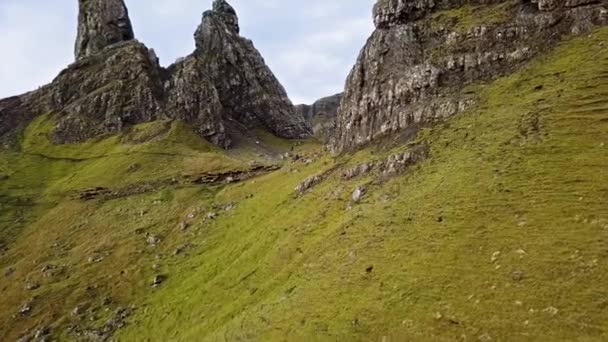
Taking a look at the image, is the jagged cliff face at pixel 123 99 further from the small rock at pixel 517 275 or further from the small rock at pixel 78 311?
the small rock at pixel 517 275

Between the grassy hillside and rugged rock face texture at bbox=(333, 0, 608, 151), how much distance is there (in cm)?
324

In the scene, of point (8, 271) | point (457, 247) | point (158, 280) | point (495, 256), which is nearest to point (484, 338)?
point (495, 256)

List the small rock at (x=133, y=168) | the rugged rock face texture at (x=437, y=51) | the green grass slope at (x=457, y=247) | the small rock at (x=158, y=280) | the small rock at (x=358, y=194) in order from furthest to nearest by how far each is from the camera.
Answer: the small rock at (x=133, y=168), the small rock at (x=158, y=280), the rugged rock face texture at (x=437, y=51), the small rock at (x=358, y=194), the green grass slope at (x=457, y=247)

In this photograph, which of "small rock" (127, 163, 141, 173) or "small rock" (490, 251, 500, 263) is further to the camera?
"small rock" (127, 163, 141, 173)

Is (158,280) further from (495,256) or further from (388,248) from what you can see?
(495,256)

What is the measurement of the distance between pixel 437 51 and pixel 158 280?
4977 centimetres

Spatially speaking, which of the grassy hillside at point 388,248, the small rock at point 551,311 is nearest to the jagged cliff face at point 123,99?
the grassy hillside at point 388,248

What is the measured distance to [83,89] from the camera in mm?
182250

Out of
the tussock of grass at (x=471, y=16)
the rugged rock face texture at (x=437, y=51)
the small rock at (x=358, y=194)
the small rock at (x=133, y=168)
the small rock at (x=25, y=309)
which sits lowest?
the small rock at (x=25, y=309)

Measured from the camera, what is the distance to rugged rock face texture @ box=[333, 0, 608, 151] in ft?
225

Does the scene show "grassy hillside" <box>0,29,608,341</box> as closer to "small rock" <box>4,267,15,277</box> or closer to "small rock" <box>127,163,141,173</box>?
"small rock" <box>4,267,15,277</box>

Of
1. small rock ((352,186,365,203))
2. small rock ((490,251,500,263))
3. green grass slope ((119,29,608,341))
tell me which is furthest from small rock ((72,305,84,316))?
small rock ((490,251,500,263))

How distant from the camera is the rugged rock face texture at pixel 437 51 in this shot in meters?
68.7

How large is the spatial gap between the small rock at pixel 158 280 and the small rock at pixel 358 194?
30.2 metres
